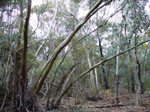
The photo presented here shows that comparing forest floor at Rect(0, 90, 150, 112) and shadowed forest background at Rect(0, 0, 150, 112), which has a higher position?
shadowed forest background at Rect(0, 0, 150, 112)

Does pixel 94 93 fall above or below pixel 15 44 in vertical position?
below

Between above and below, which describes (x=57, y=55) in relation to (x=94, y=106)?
above

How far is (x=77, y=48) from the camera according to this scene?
7602 millimetres

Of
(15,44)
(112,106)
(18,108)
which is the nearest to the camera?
(18,108)

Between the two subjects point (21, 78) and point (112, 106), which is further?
point (112, 106)

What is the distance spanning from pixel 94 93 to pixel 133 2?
20.1 feet

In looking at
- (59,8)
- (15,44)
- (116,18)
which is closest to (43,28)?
(59,8)

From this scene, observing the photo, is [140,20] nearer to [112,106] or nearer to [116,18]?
[116,18]

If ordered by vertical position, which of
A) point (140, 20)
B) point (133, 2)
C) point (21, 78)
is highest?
point (133, 2)

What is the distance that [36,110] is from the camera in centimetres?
586

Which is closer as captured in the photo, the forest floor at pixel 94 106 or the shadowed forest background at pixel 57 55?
the shadowed forest background at pixel 57 55

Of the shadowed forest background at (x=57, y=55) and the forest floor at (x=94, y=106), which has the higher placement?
the shadowed forest background at (x=57, y=55)

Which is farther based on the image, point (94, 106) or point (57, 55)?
point (94, 106)

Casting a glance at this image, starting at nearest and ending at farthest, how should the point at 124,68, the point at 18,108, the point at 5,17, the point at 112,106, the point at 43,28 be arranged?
1. the point at 5,17
2. the point at 18,108
3. the point at 112,106
4. the point at 43,28
5. the point at 124,68
